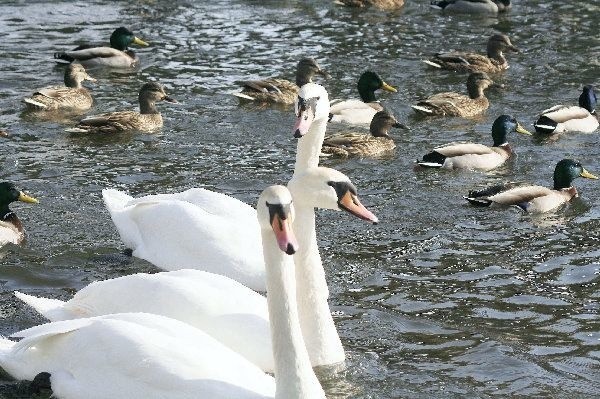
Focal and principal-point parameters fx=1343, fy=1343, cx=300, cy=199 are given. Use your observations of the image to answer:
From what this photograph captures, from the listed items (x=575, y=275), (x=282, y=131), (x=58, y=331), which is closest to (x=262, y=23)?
(x=282, y=131)

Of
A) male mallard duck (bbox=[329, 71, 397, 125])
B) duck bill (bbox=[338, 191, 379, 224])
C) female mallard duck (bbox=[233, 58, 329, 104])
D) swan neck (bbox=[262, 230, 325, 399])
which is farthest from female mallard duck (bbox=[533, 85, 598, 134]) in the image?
swan neck (bbox=[262, 230, 325, 399])

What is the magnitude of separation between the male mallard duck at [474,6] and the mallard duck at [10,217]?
12.5m

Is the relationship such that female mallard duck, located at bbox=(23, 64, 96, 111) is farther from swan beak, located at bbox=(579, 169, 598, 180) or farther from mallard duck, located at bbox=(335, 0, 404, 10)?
mallard duck, located at bbox=(335, 0, 404, 10)

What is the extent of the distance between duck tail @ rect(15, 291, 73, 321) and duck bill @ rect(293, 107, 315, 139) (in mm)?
2138

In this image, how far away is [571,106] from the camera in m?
16.0

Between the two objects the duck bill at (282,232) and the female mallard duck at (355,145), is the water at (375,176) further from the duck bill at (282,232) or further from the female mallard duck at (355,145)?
the duck bill at (282,232)

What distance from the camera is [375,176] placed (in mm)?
13594

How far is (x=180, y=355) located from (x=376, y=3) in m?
16.8

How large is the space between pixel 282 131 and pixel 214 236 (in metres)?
5.74

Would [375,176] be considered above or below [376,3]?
above

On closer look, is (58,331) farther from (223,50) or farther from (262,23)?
(262,23)

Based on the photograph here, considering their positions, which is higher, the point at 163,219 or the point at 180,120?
the point at 163,219

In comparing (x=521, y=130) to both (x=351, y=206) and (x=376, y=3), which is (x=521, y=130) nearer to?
(x=351, y=206)

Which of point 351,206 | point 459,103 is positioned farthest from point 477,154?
point 351,206
